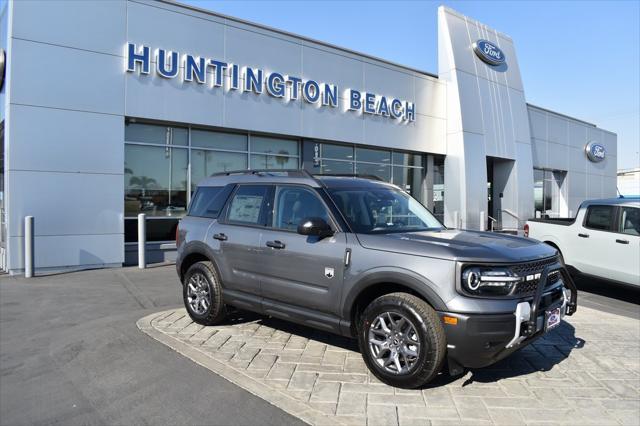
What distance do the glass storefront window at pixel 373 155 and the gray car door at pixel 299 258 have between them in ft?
38.7

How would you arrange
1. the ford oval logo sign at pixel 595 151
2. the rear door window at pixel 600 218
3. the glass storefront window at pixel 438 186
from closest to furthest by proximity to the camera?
the rear door window at pixel 600 218 → the glass storefront window at pixel 438 186 → the ford oval logo sign at pixel 595 151

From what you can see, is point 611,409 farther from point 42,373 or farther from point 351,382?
point 42,373

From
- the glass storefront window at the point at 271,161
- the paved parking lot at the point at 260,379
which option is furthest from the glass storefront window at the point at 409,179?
the paved parking lot at the point at 260,379

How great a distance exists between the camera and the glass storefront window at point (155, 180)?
1184 centimetres

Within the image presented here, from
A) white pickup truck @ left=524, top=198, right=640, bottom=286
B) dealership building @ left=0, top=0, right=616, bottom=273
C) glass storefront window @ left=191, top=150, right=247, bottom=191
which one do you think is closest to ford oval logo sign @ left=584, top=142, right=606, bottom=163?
dealership building @ left=0, top=0, right=616, bottom=273

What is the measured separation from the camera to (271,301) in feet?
16.5

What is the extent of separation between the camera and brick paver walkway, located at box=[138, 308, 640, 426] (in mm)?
3580

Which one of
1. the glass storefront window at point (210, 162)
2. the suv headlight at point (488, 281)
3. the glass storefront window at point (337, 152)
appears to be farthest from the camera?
the glass storefront window at point (337, 152)

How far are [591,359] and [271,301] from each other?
3.36m

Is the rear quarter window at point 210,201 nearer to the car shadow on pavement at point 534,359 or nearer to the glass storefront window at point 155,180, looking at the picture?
the car shadow on pavement at point 534,359

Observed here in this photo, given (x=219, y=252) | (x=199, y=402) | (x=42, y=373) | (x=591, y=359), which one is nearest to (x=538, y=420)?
(x=591, y=359)

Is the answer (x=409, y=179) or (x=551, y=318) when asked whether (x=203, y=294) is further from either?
(x=409, y=179)

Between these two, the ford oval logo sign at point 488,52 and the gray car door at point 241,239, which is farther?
the ford oval logo sign at point 488,52

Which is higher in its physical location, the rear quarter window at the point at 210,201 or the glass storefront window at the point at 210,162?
the glass storefront window at the point at 210,162
